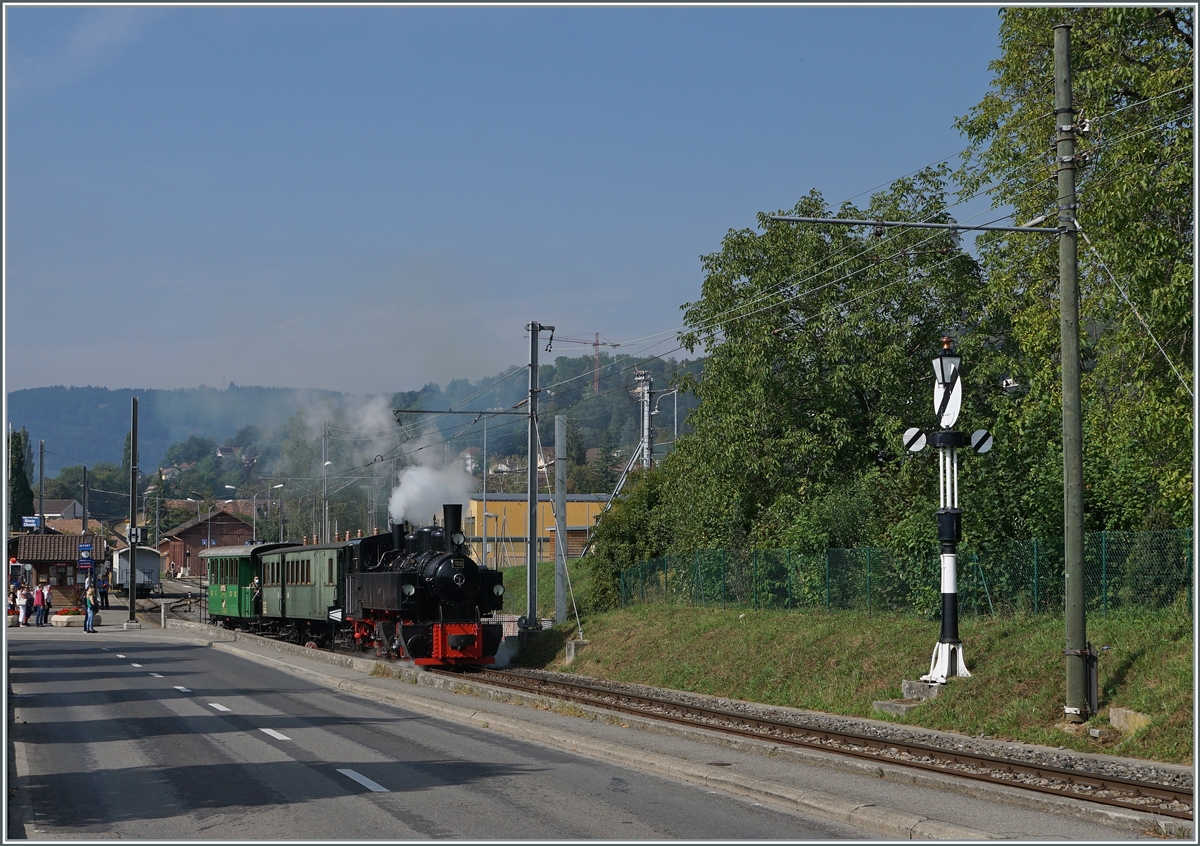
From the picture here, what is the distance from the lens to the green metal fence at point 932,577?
18609mm

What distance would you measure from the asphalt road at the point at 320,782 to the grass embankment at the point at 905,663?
5.74 m

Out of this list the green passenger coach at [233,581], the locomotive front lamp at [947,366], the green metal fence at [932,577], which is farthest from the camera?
the green passenger coach at [233,581]

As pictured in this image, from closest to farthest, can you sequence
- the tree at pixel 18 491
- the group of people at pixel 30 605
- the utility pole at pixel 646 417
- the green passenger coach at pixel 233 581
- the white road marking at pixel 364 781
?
the white road marking at pixel 364 781 < the green passenger coach at pixel 233 581 < the group of people at pixel 30 605 < the utility pole at pixel 646 417 < the tree at pixel 18 491

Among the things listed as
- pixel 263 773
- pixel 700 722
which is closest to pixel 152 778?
pixel 263 773

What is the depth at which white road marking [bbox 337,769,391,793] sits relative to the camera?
12.1 m

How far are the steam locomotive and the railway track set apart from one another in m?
6.57

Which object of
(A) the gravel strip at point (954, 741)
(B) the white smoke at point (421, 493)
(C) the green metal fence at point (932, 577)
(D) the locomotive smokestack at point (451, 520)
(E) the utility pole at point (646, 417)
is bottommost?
(A) the gravel strip at point (954, 741)

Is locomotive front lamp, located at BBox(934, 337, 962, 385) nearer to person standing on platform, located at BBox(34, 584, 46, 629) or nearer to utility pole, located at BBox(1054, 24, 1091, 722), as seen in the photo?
utility pole, located at BBox(1054, 24, 1091, 722)

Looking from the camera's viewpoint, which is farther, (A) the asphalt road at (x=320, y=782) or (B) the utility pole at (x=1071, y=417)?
(B) the utility pole at (x=1071, y=417)

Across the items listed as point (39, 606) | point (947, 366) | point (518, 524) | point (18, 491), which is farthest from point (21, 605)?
point (18, 491)

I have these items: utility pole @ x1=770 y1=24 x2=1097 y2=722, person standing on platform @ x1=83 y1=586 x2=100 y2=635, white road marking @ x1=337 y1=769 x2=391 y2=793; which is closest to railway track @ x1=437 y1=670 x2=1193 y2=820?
utility pole @ x1=770 y1=24 x2=1097 y2=722

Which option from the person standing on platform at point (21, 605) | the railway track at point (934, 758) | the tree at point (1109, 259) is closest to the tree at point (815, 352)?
the tree at point (1109, 259)

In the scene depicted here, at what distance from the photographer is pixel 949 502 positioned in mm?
18094

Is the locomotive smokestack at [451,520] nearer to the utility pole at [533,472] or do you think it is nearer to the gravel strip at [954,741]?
the utility pole at [533,472]
